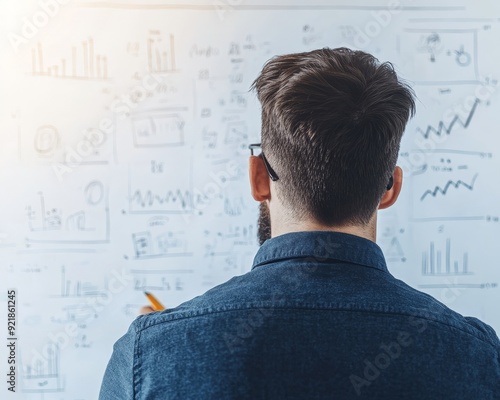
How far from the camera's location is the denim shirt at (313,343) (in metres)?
0.65

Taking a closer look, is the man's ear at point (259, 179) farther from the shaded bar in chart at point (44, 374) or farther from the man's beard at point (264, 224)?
the shaded bar in chart at point (44, 374)

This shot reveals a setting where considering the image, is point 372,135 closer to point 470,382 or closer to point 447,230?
point 470,382

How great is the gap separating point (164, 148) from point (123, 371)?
0.89m

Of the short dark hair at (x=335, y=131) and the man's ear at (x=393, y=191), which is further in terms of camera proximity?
the man's ear at (x=393, y=191)

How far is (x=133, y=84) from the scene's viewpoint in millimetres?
1513

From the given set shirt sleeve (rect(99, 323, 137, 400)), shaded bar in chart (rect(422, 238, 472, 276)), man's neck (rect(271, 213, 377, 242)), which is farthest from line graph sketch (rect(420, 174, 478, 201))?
shirt sleeve (rect(99, 323, 137, 400))

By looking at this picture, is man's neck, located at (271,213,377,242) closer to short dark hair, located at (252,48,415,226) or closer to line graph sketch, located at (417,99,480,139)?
short dark hair, located at (252,48,415,226)

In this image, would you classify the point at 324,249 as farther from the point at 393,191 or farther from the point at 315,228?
the point at 393,191

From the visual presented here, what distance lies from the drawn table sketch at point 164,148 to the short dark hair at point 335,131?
0.77 metres

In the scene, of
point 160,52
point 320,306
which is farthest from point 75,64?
point 320,306

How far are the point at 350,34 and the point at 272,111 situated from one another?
0.90 m

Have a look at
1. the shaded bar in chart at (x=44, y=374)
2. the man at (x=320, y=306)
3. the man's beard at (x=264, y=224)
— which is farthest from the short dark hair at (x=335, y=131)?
the shaded bar in chart at (x=44, y=374)

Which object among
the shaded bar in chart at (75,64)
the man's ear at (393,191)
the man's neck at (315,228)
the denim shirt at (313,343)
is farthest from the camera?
the shaded bar in chart at (75,64)

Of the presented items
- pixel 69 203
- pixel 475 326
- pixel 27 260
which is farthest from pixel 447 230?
pixel 27 260
